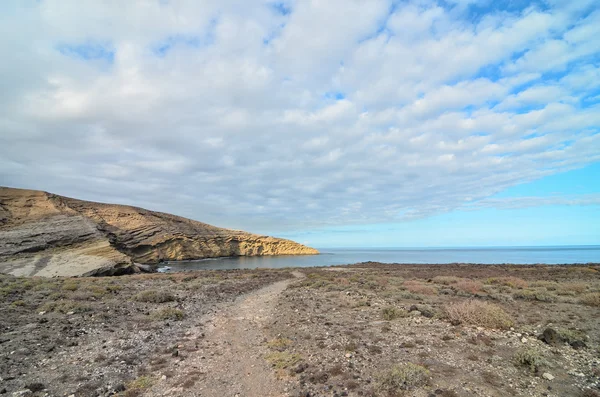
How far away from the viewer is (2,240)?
41406 mm

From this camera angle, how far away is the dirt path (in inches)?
264

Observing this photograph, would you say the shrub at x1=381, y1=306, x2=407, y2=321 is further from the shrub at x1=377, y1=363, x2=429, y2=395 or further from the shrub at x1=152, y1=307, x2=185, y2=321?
the shrub at x1=152, y1=307, x2=185, y2=321

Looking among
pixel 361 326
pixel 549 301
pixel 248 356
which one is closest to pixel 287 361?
pixel 248 356

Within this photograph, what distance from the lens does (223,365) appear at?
815 cm

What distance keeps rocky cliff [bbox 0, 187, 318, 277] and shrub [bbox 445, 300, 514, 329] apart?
40.3 metres

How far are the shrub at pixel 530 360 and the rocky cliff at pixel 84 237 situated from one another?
42.7 meters

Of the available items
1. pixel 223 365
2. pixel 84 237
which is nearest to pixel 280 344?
pixel 223 365

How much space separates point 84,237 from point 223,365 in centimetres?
4971

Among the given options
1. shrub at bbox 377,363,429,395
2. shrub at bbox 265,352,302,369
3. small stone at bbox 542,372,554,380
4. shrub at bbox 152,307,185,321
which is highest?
small stone at bbox 542,372,554,380

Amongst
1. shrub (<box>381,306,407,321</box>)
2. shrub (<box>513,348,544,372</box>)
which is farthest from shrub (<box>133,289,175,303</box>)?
shrub (<box>513,348,544,372</box>)

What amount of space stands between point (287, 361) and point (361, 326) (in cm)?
451

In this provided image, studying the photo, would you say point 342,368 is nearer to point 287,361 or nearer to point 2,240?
point 287,361

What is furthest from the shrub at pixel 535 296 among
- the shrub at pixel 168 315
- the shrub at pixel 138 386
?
the shrub at pixel 138 386

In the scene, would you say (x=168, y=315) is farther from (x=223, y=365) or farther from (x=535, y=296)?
(x=535, y=296)
